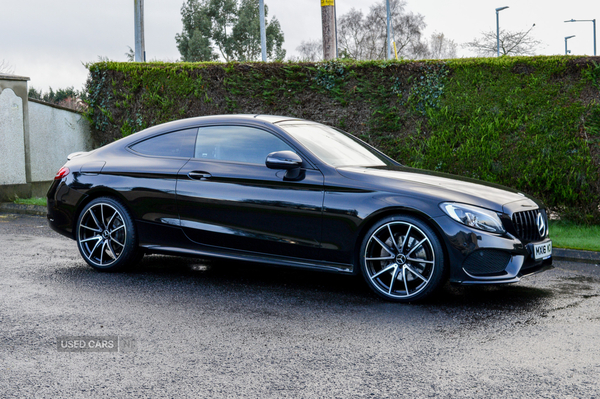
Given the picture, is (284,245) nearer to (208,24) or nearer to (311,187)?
(311,187)

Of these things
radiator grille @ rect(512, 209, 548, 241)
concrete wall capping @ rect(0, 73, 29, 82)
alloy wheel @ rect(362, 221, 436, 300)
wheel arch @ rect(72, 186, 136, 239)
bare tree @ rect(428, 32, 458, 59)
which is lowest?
alloy wheel @ rect(362, 221, 436, 300)

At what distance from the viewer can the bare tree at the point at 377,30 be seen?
63031 mm

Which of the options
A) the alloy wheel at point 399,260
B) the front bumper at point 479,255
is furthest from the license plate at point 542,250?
the alloy wheel at point 399,260

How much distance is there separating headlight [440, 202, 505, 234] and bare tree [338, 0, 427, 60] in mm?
60006

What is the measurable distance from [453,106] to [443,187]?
4.79 metres

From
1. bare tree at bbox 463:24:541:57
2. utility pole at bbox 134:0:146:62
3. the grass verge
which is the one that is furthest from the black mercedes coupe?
bare tree at bbox 463:24:541:57

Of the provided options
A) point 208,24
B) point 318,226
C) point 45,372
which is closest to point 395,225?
point 318,226

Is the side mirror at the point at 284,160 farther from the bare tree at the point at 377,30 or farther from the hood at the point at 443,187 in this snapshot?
the bare tree at the point at 377,30

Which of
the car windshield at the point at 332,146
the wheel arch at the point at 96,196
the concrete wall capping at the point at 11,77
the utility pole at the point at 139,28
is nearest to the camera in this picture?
the car windshield at the point at 332,146

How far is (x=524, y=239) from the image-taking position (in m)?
4.91

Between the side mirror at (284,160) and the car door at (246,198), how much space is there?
0.35ft

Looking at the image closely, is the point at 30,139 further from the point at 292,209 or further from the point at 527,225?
the point at 527,225
